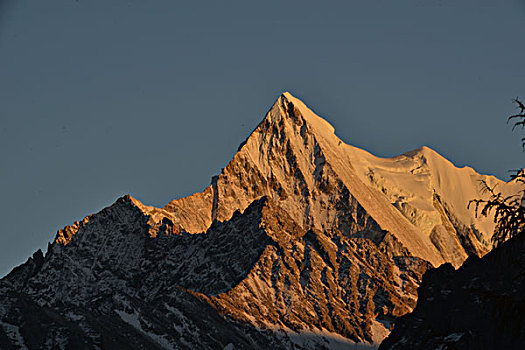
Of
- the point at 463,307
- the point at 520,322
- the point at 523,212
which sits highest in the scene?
the point at 463,307

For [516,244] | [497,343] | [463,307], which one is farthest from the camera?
[463,307]

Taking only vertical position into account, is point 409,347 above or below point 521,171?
above

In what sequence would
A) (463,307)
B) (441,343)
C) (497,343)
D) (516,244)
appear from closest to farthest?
(441,343) → (516,244) → (497,343) → (463,307)

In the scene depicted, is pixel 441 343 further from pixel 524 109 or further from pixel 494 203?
pixel 524 109

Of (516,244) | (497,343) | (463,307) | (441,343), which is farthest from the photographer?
(463,307)

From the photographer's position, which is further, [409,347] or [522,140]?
[409,347]

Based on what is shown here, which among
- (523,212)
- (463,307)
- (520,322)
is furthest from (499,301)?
(463,307)

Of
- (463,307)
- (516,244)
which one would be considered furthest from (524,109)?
(463,307)

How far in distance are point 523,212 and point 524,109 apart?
7.99 ft

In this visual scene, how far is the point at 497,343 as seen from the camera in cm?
13438

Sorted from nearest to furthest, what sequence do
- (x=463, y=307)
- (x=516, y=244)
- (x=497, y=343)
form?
(x=516, y=244) → (x=497, y=343) → (x=463, y=307)

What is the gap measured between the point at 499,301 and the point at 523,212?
250 cm

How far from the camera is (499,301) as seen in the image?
90.4 feet

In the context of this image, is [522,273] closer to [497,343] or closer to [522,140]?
[522,140]
